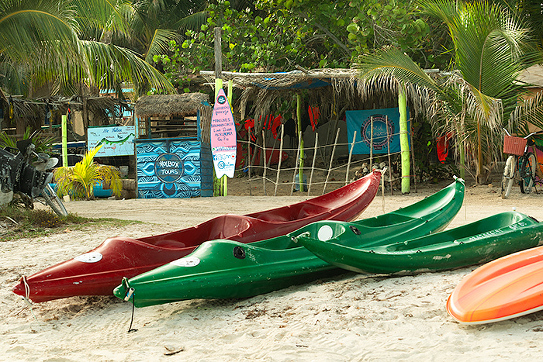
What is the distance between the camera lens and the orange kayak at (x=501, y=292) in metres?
2.09

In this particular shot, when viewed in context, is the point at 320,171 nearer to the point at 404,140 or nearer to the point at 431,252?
the point at 404,140

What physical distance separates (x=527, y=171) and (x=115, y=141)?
9.74 meters

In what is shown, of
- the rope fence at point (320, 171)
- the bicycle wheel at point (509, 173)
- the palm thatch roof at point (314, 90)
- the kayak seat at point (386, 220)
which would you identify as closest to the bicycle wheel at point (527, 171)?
the bicycle wheel at point (509, 173)

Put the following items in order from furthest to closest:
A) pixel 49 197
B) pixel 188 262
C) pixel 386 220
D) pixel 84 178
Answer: pixel 84 178, pixel 49 197, pixel 386 220, pixel 188 262

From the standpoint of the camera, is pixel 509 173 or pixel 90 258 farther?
pixel 509 173

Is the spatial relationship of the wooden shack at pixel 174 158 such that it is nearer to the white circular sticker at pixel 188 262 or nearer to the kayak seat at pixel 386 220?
the kayak seat at pixel 386 220

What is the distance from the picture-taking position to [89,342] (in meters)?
2.65

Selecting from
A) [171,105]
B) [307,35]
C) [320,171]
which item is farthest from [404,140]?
[171,105]

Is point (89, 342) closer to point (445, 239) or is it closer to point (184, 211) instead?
point (445, 239)

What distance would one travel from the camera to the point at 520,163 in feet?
26.5

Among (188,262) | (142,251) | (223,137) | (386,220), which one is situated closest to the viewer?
(188,262)

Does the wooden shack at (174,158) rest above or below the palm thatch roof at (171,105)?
below

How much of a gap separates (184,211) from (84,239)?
2.48 m

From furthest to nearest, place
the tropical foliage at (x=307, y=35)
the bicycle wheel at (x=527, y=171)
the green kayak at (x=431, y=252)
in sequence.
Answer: the tropical foliage at (x=307, y=35), the bicycle wheel at (x=527, y=171), the green kayak at (x=431, y=252)
